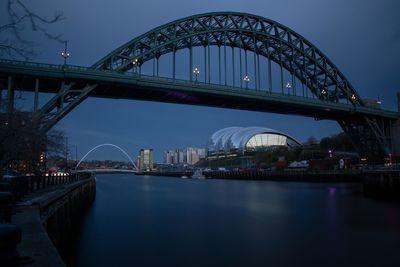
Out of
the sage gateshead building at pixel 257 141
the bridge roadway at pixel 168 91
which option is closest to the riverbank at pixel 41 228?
the bridge roadway at pixel 168 91

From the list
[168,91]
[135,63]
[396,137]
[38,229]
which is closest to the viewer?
[38,229]

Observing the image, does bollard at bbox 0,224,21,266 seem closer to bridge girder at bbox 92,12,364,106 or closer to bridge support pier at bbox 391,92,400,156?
bridge girder at bbox 92,12,364,106

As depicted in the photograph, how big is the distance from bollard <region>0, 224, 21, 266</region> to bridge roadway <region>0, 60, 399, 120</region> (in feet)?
66.3

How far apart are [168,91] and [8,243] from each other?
36.0m

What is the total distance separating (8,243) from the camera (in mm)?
3232

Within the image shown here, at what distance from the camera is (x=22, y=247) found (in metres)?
6.18

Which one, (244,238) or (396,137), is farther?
(396,137)

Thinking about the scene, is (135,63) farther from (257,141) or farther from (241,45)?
(257,141)

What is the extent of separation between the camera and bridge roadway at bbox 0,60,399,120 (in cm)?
2954

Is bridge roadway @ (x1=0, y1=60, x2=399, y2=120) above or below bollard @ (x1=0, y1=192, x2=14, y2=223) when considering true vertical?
above

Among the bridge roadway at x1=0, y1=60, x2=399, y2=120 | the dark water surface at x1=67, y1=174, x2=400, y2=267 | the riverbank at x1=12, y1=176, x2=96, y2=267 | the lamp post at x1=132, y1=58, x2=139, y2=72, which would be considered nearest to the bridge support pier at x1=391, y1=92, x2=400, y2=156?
the bridge roadway at x1=0, y1=60, x2=399, y2=120

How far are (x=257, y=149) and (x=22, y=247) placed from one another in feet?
451

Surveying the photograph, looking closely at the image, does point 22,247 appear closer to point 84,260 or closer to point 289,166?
point 84,260

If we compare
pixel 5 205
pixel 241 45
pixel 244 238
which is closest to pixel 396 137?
pixel 241 45
